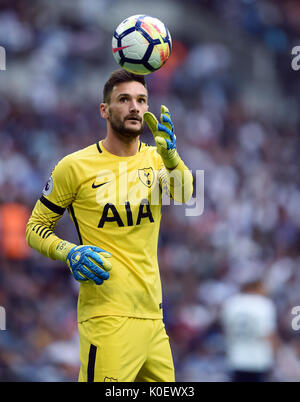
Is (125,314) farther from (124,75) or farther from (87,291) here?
(124,75)

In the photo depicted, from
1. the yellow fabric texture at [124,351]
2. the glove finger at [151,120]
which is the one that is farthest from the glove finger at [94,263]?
the glove finger at [151,120]

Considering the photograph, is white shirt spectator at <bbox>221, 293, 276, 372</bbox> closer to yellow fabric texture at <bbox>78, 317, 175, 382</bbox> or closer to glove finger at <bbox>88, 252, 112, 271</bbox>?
yellow fabric texture at <bbox>78, 317, 175, 382</bbox>

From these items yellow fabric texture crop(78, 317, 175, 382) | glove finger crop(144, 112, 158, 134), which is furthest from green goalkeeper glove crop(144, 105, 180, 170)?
yellow fabric texture crop(78, 317, 175, 382)

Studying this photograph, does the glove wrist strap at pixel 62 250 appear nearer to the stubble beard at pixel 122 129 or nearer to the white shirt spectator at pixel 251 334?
the stubble beard at pixel 122 129

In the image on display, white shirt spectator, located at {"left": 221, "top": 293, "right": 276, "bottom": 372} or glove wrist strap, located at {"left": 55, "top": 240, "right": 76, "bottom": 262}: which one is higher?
white shirt spectator, located at {"left": 221, "top": 293, "right": 276, "bottom": 372}

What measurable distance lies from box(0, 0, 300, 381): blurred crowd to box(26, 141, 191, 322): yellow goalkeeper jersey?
3.09 m

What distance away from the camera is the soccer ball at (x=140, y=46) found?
530 cm

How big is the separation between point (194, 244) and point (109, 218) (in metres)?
7.27

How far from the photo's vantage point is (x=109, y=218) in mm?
5188

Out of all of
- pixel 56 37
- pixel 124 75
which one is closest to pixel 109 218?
pixel 124 75

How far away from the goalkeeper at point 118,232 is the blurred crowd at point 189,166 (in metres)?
3.11

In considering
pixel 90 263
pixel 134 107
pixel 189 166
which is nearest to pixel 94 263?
pixel 90 263

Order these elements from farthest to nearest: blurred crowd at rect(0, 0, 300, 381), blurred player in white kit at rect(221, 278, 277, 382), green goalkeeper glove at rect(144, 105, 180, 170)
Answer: blurred crowd at rect(0, 0, 300, 381)
blurred player in white kit at rect(221, 278, 277, 382)
green goalkeeper glove at rect(144, 105, 180, 170)

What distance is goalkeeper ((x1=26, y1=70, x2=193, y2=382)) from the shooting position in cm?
496
